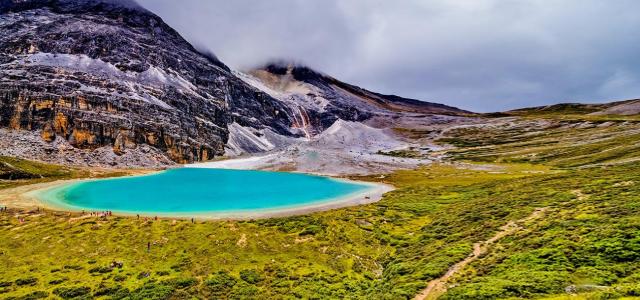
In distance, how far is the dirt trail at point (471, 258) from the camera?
101ft

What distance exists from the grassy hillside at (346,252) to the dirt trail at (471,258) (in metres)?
0.70

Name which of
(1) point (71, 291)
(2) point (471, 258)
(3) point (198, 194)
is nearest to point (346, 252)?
(2) point (471, 258)

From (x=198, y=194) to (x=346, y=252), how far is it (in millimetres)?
49526

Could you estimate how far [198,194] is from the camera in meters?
85.2

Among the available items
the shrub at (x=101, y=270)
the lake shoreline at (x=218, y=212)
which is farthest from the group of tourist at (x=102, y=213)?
the shrub at (x=101, y=270)

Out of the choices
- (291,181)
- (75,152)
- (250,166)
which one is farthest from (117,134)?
(291,181)

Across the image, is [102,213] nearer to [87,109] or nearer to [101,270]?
[101,270]

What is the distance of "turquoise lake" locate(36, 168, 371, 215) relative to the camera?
223 feet

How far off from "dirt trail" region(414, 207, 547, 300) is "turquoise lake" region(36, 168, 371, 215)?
36.5 meters

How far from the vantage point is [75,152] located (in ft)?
488

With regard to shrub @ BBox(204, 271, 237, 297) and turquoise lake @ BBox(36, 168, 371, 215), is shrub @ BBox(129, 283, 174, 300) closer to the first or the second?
shrub @ BBox(204, 271, 237, 297)

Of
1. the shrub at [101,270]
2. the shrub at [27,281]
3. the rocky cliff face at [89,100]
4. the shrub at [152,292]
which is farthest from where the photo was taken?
the rocky cliff face at [89,100]

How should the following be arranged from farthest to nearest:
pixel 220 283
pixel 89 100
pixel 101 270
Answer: pixel 89 100 < pixel 101 270 < pixel 220 283

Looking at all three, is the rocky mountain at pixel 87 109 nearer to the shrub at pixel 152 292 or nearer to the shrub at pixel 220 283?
the shrub at pixel 152 292
